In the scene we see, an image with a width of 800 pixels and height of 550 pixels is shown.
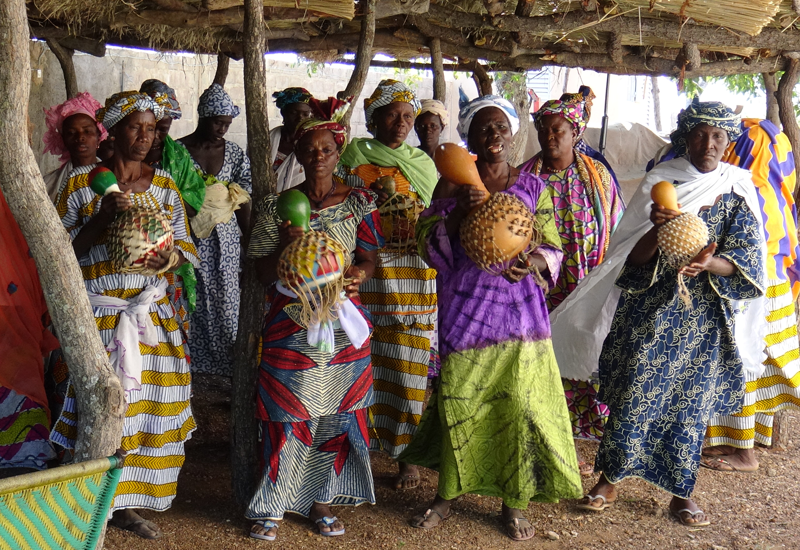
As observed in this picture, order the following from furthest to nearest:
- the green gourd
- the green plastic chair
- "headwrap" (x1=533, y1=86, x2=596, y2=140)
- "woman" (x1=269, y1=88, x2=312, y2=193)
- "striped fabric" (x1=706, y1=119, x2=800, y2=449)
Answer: "woman" (x1=269, y1=88, x2=312, y2=193) → "striped fabric" (x1=706, y1=119, x2=800, y2=449) → "headwrap" (x1=533, y1=86, x2=596, y2=140) → the green gourd → the green plastic chair

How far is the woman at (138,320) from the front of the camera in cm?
358

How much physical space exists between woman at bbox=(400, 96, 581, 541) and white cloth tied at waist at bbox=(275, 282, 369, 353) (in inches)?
Answer: 15.8

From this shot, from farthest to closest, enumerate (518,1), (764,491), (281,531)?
(518,1) → (764,491) → (281,531)

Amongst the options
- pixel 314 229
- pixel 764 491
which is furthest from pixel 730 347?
pixel 314 229

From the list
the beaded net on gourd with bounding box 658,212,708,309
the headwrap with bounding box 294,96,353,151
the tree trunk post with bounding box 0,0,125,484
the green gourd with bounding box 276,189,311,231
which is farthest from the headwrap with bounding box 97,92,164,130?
the beaded net on gourd with bounding box 658,212,708,309

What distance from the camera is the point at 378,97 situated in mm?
4527

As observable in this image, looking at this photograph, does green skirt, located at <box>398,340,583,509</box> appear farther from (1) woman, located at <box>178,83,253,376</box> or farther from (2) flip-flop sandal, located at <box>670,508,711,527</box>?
(1) woman, located at <box>178,83,253,376</box>

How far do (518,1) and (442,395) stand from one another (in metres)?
3.36

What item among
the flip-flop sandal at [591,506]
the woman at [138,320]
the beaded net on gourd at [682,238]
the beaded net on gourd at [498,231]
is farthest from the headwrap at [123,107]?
the flip-flop sandal at [591,506]

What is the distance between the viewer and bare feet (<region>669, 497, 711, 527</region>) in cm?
420

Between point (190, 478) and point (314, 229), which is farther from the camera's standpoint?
point (190, 478)

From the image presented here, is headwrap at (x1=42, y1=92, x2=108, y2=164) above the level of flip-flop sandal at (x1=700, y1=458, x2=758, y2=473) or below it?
above

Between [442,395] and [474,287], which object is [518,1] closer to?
[474,287]

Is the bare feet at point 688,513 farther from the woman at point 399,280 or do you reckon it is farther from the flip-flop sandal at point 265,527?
the flip-flop sandal at point 265,527
